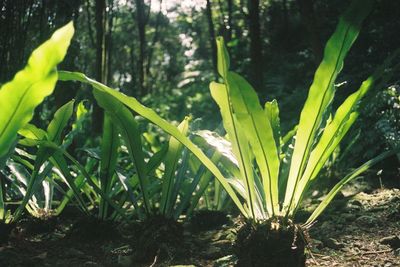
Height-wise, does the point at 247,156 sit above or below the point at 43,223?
above

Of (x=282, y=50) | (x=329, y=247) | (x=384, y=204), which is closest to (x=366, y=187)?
(x=384, y=204)

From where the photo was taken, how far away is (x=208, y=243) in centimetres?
181

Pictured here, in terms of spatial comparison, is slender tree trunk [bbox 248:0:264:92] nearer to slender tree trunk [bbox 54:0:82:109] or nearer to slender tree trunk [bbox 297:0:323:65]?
slender tree trunk [bbox 297:0:323:65]

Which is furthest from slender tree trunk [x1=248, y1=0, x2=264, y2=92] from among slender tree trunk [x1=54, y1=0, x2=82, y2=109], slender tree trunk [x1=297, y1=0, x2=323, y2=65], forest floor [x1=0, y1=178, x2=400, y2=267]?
forest floor [x1=0, y1=178, x2=400, y2=267]

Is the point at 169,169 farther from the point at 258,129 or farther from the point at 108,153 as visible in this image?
the point at 258,129

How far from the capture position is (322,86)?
1.20 metres

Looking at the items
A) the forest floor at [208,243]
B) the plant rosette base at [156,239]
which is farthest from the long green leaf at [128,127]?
the forest floor at [208,243]

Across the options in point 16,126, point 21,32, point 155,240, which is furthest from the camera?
point 21,32

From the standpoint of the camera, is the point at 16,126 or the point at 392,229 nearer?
the point at 16,126

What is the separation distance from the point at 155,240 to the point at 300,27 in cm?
742

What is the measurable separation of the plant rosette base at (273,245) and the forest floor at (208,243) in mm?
95

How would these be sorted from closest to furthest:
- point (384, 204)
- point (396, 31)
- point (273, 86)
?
point (384, 204), point (396, 31), point (273, 86)

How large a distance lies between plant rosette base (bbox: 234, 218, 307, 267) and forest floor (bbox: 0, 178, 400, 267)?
95 mm

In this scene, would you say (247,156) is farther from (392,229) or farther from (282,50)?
(282,50)
